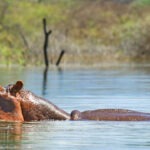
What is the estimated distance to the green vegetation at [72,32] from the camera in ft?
181

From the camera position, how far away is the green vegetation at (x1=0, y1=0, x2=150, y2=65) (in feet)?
181

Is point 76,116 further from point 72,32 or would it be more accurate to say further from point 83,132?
point 72,32

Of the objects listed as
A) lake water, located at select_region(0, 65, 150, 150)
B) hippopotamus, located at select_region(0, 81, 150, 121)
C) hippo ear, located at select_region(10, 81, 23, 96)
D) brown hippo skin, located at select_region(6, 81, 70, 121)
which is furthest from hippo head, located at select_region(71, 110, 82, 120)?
hippo ear, located at select_region(10, 81, 23, 96)

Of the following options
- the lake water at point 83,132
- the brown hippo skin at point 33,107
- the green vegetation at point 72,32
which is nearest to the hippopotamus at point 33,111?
the brown hippo skin at point 33,107

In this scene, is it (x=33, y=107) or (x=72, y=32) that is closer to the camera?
(x=33, y=107)

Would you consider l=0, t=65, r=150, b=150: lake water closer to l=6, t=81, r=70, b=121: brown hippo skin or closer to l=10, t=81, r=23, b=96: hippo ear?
l=6, t=81, r=70, b=121: brown hippo skin

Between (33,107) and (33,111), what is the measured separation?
13 centimetres

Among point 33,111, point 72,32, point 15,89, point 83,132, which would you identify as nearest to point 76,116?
point 33,111

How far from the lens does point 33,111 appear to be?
1484 cm

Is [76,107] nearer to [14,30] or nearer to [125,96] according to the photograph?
[125,96]

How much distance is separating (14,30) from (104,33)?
8.93 meters

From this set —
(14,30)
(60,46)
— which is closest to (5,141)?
(60,46)

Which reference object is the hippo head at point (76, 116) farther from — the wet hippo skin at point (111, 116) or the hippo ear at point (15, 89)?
the hippo ear at point (15, 89)

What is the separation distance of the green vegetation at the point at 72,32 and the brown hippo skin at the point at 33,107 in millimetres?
36129
